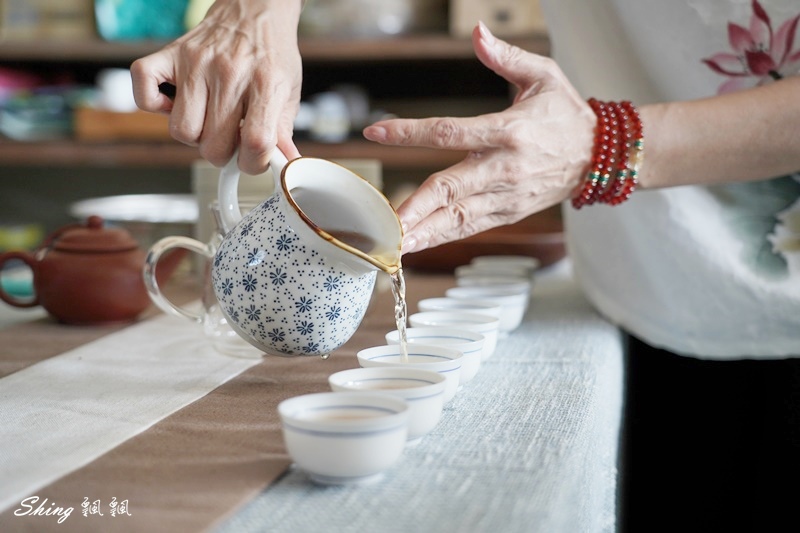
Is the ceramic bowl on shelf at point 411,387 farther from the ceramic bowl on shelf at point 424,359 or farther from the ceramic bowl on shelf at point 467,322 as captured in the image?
the ceramic bowl on shelf at point 467,322

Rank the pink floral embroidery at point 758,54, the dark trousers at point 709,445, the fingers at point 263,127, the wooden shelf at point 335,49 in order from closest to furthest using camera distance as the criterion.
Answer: the fingers at point 263,127 → the pink floral embroidery at point 758,54 → the dark trousers at point 709,445 → the wooden shelf at point 335,49

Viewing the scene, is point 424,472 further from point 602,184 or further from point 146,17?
point 146,17

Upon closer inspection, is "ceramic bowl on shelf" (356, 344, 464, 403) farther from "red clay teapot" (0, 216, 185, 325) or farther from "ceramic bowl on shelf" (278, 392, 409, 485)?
"red clay teapot" (0, 216, 185, 325)

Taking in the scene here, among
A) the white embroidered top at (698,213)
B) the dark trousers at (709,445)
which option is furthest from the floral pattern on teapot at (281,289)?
the dark trousers at (709,445)

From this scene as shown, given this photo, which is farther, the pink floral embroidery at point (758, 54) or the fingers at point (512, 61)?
the pink floral embroidery at point (758, 54)

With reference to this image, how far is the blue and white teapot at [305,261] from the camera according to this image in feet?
2.23

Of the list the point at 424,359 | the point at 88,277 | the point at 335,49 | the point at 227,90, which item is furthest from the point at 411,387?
the point at 335,49

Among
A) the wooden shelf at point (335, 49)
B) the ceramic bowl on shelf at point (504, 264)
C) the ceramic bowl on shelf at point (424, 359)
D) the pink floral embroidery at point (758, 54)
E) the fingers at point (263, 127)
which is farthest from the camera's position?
the wooden shelf at point (335, 49)

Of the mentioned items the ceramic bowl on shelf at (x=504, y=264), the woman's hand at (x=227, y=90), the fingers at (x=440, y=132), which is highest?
the woman's hand at (x=227, y=90)

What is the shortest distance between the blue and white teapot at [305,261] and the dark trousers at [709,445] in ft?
2.10

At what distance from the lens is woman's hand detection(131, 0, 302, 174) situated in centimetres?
77

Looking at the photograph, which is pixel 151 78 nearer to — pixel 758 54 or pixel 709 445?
pixel 758 54

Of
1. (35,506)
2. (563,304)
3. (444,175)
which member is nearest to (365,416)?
(35,506)

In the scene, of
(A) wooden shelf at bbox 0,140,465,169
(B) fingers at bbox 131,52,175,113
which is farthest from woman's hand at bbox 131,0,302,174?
(A) wooden shelf at bbox 0,140,465,169
